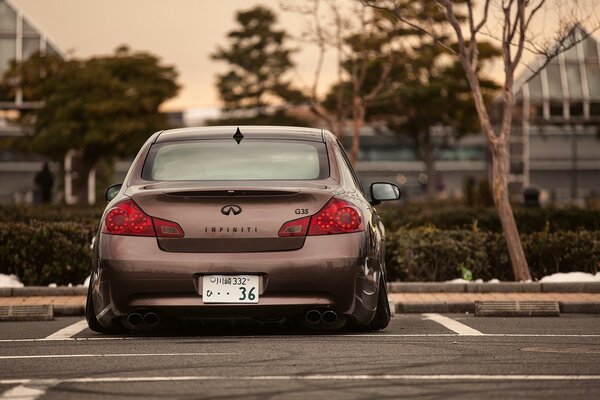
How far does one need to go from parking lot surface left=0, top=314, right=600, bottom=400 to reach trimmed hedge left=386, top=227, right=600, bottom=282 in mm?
4800

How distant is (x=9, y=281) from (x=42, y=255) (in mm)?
536

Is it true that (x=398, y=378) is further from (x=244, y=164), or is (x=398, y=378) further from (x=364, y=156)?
(x=364, y=156)

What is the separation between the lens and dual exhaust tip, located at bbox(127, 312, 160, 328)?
A: 32.7ft

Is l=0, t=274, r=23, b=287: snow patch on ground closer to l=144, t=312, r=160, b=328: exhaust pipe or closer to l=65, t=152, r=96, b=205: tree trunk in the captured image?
l=144, t=312, r=160, b=328: exhaust pipe

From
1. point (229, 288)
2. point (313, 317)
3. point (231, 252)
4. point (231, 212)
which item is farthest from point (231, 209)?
point (313, 317)

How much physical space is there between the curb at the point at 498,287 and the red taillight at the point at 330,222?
17.9 ft

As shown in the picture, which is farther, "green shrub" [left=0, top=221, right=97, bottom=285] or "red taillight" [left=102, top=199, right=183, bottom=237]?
"green shrub" [left=0, top=221, right=97, bottom=285]

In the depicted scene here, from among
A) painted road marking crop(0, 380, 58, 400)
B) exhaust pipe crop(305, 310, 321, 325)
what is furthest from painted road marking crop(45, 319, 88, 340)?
painted road marking crop(0, 380, 58, 400)

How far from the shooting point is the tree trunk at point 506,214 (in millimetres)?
16109

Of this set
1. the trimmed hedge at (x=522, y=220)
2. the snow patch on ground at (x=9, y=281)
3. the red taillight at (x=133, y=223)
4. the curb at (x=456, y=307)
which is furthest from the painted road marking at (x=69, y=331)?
the trimmed hedge at (x=522, y=220)

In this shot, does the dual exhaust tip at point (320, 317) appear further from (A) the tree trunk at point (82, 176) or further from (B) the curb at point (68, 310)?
(A) the tree trunk at point (82, 176)

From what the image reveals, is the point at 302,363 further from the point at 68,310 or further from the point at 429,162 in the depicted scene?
the point at 429,162

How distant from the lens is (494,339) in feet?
33.3

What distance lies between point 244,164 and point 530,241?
7.38 m
